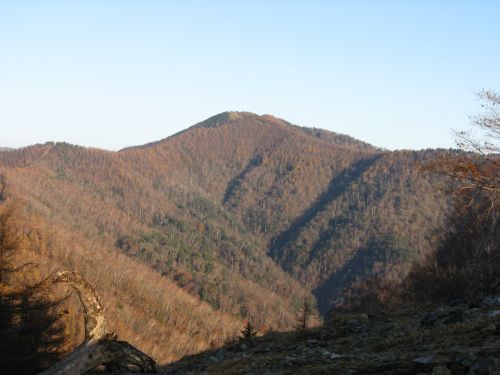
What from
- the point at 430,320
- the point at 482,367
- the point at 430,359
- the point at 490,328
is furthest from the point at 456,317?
the point at 482,367

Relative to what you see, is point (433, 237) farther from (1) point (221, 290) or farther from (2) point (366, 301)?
(1) point (221, 290)

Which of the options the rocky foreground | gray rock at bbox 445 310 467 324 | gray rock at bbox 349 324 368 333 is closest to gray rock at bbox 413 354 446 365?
the rocky foreground

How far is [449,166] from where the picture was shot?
13.1m

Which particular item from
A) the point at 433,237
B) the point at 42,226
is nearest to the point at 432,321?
the point at 433,237

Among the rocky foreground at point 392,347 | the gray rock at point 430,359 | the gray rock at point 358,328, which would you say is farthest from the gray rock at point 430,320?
the gray rock at point 430,359

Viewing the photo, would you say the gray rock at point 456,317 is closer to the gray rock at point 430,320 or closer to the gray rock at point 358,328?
the gray rock at point 430,320

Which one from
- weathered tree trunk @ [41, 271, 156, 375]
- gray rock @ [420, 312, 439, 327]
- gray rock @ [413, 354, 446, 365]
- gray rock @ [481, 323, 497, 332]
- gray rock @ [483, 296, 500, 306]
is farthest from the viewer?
gray rock @ [483, 296, 500, 306]

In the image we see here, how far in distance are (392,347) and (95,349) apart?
6.38 m

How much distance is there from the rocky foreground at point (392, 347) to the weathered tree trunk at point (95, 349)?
1.73 metres

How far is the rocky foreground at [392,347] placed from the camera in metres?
7.24

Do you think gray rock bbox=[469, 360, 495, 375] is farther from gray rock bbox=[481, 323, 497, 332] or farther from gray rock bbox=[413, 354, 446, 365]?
gray rock bbox=[481, 323, 497, 332]

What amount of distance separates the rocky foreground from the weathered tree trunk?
1.73m

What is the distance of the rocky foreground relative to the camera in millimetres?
7242

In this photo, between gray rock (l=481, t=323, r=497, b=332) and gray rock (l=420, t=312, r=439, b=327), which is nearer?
gray rock (l=481, t=323, r=497, b=332)
